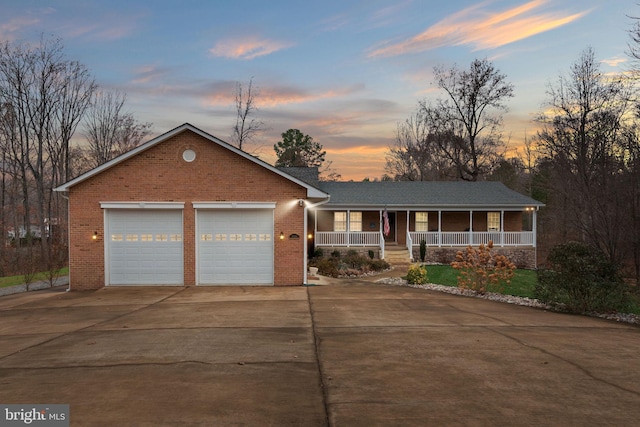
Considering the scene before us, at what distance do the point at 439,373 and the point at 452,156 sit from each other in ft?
118

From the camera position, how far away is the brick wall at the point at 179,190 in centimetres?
1312

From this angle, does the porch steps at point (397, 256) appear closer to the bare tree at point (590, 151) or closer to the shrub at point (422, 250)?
the shrub at point (422, 250)

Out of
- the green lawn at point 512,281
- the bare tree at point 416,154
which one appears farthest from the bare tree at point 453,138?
the green lawn at point 512,281

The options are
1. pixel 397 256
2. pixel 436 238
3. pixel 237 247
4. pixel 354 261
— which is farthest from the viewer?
pixel 436 238

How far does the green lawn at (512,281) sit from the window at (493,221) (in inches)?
230

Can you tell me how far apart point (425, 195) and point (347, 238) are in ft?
19.8

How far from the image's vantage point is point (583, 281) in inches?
373

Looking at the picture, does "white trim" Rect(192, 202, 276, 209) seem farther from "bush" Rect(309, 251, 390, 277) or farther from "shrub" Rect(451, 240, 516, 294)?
"shrub" Rect(451, 240, 516, 294)

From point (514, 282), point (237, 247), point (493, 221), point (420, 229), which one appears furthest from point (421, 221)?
point (237, 247)

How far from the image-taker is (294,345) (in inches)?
258

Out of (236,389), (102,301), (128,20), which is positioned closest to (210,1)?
(128,20)

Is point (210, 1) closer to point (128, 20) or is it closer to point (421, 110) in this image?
point (128, 20)

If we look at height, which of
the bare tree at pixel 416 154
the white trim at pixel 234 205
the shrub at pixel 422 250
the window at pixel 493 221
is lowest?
the shrub at pixel 422 250

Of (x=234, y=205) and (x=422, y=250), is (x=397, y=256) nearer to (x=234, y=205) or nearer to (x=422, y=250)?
(x=422, y=250)
